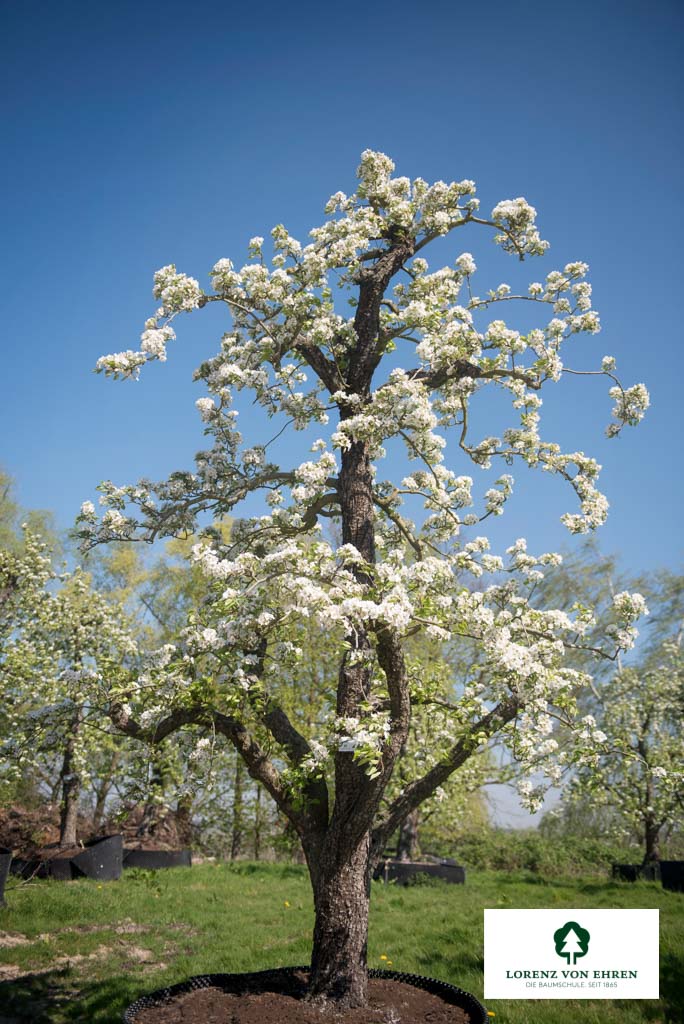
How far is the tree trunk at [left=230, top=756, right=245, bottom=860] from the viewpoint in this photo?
79.1 ft

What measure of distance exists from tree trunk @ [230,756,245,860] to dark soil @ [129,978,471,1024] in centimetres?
1675

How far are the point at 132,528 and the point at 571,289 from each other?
19.6ft

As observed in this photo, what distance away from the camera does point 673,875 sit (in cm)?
1684

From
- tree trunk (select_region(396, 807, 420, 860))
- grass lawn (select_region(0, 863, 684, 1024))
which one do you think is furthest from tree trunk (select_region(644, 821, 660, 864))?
tree trunk (select_region(396, 807, 420, 860))

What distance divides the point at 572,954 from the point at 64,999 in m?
6.00

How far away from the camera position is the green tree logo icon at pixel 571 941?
782cm

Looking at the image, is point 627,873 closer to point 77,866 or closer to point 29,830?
point 77,866

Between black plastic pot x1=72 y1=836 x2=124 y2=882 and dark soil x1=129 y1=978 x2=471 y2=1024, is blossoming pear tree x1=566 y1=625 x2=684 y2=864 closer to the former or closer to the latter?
black plastic pot x1=72 y1=836 x2=124 y2=882

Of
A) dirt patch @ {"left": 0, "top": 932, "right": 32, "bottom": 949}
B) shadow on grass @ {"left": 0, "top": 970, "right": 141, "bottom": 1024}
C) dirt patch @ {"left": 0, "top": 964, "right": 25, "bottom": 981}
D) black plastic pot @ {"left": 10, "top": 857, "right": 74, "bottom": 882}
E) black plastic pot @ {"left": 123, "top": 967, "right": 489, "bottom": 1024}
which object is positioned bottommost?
black plastic pot @ {"left": 10, "top": 857, "right": 74, "bottom": 882}

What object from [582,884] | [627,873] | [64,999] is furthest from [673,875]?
[64,999]

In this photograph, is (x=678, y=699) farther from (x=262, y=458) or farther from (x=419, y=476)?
(x=262, y=458)

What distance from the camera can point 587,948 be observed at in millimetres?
7859

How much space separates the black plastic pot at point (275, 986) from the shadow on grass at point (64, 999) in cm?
139

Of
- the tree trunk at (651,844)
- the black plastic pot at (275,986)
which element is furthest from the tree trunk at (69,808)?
the tree trunk at (651,844)
